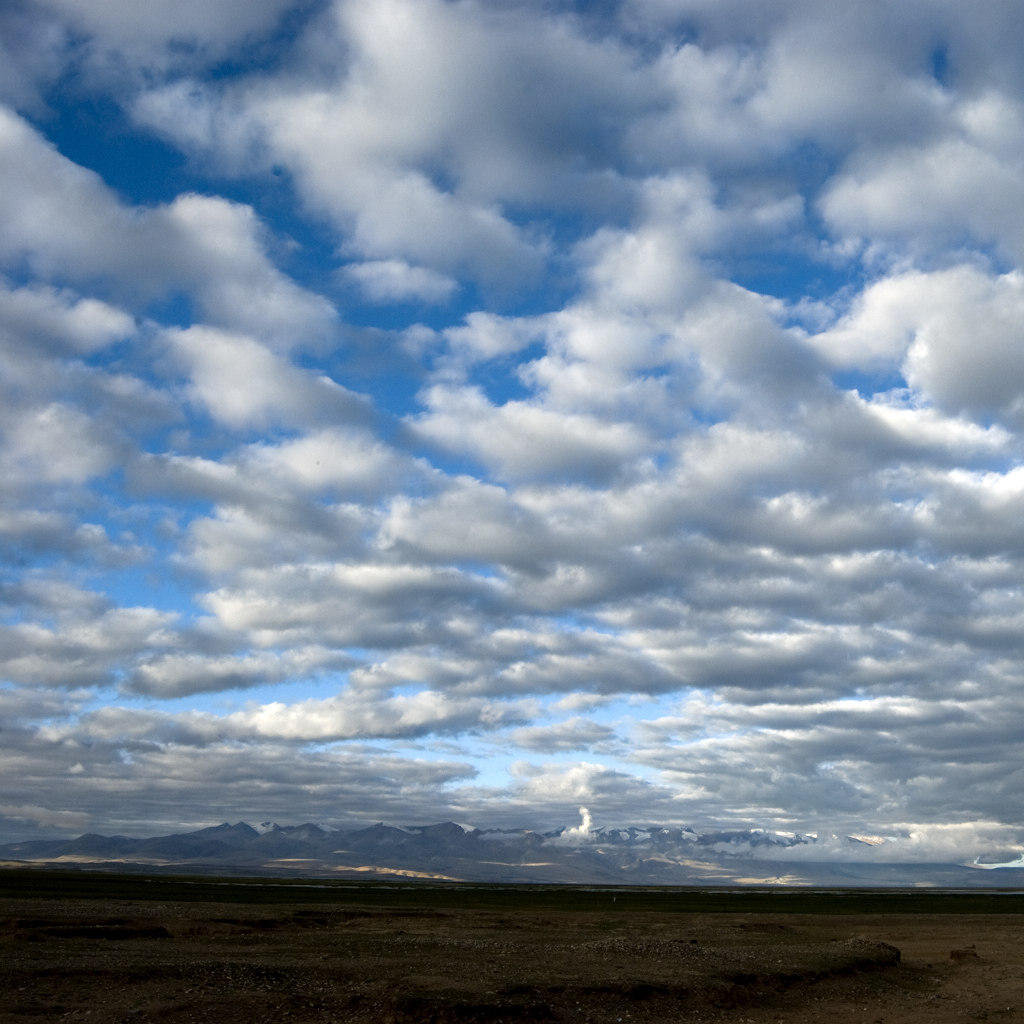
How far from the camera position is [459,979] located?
31.7 metres

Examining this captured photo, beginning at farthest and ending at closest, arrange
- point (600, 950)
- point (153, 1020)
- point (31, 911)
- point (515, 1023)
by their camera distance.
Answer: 1. point (31, 911)
2. point (600, 950)
3. point (515, 1023)
4. point (153, 1020)

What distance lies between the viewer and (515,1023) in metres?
26.1

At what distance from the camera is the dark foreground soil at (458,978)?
26.6 metres

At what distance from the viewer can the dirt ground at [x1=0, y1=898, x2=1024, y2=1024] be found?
2658cm

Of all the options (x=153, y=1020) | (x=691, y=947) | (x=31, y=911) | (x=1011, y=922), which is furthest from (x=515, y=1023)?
(x=1011, y=922)

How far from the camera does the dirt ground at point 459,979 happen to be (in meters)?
26.6

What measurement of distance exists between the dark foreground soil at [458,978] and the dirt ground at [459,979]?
9 cm

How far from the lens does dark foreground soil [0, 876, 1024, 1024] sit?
1047 inches

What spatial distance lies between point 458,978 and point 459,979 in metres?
0.31

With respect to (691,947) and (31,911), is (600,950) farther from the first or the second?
(31,911)

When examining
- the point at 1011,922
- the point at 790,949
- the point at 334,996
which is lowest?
the point at 1011,922

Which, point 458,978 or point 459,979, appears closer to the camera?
point 459,979

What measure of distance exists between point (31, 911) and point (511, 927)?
38.0 meters

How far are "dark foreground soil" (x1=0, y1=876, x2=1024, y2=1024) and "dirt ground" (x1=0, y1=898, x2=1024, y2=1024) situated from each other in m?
0.09
